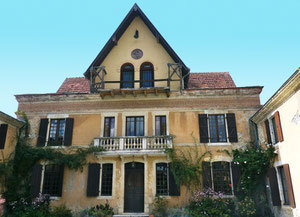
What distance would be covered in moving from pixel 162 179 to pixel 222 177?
3665 mm

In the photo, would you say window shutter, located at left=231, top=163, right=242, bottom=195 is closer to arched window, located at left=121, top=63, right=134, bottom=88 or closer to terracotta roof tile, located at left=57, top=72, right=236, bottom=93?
terracotta roof tile, located at left=57, top=72, right=236, bottom=93

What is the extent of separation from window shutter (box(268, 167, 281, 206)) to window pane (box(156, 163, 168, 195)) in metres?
5.89

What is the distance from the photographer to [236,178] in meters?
14.5

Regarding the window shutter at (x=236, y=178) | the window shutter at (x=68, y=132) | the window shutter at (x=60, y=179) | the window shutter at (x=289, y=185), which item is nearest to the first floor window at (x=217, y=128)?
the window shutter at (x=236, y=178)

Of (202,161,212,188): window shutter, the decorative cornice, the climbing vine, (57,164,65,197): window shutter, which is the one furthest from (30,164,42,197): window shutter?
the decorative cornice

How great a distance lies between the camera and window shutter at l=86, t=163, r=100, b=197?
14930mm

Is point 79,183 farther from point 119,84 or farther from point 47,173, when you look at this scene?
point 119,84

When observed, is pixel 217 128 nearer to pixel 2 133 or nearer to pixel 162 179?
pixel 162 179

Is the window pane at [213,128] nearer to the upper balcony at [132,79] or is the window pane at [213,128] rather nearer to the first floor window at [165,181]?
the upper balcony at [132,79]

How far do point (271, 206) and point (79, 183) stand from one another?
11342mm

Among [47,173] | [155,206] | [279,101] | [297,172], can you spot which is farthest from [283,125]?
[47,173]

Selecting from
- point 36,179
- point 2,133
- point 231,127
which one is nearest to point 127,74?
point 231,127

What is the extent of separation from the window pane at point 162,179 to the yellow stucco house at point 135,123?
2.3 inches

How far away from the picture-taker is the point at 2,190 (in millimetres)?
14422
